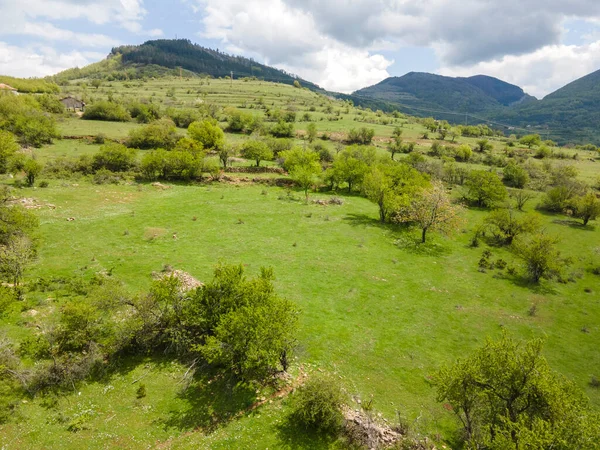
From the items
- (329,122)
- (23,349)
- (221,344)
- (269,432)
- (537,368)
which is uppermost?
(329,122)

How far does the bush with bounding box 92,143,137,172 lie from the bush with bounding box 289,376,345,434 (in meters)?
58.2

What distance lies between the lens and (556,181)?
72312mm

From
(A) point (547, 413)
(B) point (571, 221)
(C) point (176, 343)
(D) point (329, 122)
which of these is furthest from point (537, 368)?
(D) point (329, 122)

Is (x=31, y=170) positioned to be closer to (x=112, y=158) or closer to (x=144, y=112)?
(x=112, y=158)

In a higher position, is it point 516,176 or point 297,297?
point 516,176

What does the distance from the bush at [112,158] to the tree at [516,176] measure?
84611 millimetres

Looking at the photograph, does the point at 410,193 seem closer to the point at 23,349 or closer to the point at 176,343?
the point at 176,343

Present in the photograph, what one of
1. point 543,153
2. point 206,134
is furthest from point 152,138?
point 543,153

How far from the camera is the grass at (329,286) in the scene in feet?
60.2

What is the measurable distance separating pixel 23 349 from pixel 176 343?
356 inches

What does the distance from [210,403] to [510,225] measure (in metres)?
47.9

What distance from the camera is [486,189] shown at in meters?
63.2

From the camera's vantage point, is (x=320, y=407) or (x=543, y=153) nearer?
(x=320, y=407)

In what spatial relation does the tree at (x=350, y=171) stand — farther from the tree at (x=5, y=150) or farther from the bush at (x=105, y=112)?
the bush at (x=105, y=112)
